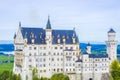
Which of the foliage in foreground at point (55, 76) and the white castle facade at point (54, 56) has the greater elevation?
the white castle facade at point (54, 56)

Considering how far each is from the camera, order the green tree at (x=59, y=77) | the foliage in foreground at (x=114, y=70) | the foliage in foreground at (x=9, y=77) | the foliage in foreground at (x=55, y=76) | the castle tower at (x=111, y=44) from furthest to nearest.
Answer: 1. the castle tower at (x=111, y=44)
2. the foliage in foreground at (x=114, y=70)
3. the foliage in foreground at (x=9, y=77)
4. the foliage in foreground at (x=55, y=76)
5. the green tree at (x=59, y=77)

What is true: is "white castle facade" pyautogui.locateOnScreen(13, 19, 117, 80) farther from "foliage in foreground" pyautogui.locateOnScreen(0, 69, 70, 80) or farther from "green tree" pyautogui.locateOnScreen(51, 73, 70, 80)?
"green tree" pyautogui.locateOnScreen(51, 73, 70, 80)

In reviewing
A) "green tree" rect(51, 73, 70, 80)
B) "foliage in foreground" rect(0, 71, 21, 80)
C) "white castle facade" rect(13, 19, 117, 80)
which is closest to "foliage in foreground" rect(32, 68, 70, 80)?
"green tree" rect(51, 73, 70, 80)

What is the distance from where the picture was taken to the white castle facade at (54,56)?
91.9 meters

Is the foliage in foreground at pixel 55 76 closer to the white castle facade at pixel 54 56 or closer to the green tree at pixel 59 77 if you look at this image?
the green tree at pixel 59 77

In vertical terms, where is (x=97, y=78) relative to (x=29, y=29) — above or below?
below

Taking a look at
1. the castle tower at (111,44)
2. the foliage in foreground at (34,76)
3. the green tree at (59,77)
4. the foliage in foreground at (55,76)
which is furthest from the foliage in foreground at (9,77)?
the castle tower at (111,44)

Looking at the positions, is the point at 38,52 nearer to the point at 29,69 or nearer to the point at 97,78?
the point at 29,69

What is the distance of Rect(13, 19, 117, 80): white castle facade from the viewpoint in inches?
3617

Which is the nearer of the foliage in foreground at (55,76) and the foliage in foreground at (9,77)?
the foliage in foreground at (55,76)

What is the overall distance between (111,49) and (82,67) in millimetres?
8325

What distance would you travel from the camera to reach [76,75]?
311 ft

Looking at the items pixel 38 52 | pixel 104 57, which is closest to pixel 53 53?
pixel 38 52

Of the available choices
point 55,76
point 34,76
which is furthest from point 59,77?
point 34,76
